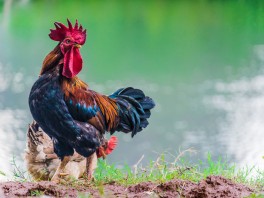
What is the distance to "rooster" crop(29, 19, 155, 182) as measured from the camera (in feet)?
6.26

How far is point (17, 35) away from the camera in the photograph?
20.6 ft

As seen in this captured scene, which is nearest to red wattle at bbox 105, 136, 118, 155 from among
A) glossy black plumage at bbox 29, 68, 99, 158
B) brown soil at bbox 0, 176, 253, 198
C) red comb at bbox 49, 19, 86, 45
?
glossy black plumage at bbox 29, 68, 99, 158

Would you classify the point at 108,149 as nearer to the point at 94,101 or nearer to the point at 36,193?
the point at 94,101

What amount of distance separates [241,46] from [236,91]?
4.97 feet

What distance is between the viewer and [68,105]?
6.33 ft

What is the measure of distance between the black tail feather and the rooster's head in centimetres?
22

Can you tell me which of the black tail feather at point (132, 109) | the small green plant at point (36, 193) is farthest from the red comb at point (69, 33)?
the small green plant at point (36, 193)

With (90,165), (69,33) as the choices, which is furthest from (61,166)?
(69,33)

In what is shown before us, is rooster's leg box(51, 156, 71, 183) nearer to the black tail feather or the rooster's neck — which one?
the black tail feather

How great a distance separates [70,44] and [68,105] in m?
0.18

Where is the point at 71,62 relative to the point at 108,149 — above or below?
above

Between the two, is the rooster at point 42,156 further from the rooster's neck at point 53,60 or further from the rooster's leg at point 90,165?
the rooster's neck at point 53,60

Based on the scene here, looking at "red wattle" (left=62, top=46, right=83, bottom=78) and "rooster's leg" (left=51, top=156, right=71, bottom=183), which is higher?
"red wattle" (left=62, top=46, right=83, bottom=78)

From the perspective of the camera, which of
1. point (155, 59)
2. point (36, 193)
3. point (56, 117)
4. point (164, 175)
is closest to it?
point (36, 193)
